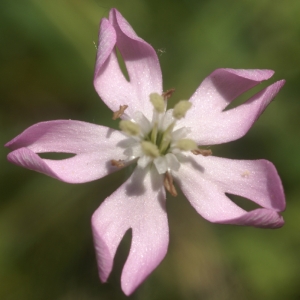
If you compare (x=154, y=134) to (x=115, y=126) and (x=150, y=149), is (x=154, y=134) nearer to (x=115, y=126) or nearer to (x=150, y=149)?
(x=150, y=149)

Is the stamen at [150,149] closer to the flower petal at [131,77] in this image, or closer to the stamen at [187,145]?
the stamen at [187,145]

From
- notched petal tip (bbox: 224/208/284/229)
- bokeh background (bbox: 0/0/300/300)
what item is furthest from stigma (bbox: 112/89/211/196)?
bokeh background (bbox: 0/0/300/300)

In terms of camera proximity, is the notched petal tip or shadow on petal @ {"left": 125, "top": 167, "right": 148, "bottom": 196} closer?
the notched petal tip

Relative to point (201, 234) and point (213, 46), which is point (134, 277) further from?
point (213, 46)

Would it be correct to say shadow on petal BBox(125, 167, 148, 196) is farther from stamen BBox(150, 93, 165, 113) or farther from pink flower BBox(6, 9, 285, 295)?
stamen BBox(150, 93, 165, 113)

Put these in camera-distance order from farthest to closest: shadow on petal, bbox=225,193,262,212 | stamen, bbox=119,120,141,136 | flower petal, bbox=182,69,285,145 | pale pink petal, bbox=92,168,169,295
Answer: shadow on petal, bbox=225,193,262,212 → flower petal, bbox=182,69,285,145 → stamen, bbox=119,120,141,136 → pale pink petal, bbox=92,168,169,295

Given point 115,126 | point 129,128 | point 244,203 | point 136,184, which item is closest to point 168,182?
point 136,184

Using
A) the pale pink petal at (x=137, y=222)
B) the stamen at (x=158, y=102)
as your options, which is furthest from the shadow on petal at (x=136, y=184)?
the stamen at (x=158, y=102)
